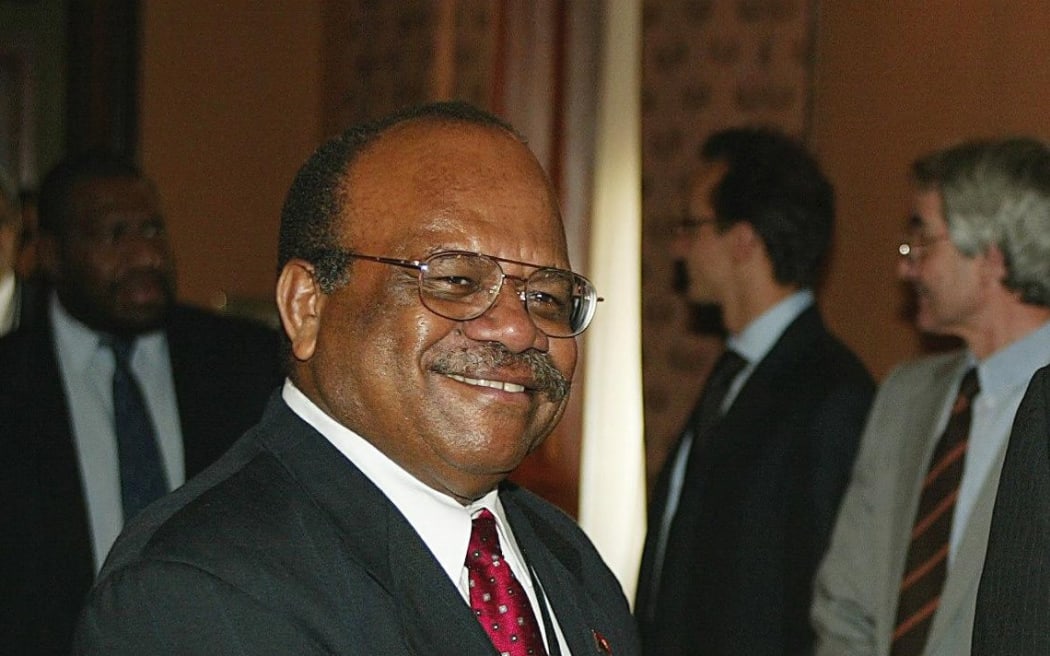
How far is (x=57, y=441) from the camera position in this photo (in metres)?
2.82

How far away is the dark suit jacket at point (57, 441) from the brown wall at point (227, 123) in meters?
2.35

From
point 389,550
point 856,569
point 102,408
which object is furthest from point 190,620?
point 856,569

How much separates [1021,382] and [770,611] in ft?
2.55

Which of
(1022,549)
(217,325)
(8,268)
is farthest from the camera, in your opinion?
(8,268)

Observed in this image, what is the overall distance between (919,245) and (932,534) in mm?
567

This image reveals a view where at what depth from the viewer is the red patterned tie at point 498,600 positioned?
154 centimetres

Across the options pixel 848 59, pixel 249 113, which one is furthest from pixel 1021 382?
pixel 249 113

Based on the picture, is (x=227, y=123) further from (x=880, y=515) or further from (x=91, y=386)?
(x=880, y=515)

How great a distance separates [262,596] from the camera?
1.40 meters

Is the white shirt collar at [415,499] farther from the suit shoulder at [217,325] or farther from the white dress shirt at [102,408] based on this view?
the suit shoulder at [217,325]

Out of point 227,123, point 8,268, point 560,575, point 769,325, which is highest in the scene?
point 227,123

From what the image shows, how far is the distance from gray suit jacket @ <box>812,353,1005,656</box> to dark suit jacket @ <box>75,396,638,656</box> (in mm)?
1349

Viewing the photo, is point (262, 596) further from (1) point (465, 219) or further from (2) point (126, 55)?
(2) point (126, 55)

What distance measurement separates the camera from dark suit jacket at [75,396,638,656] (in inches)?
54.6
